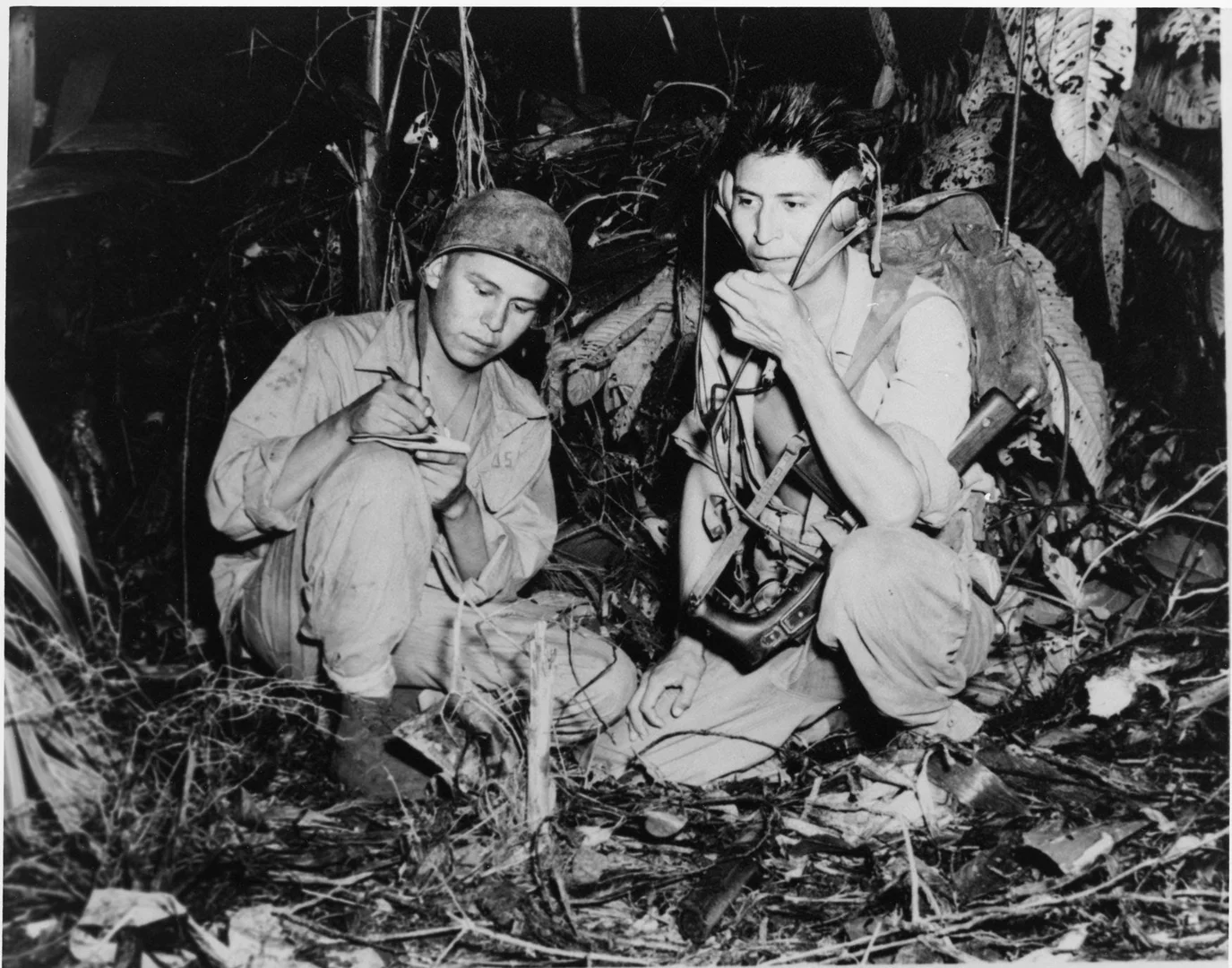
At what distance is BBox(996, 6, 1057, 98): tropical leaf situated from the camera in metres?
2.42

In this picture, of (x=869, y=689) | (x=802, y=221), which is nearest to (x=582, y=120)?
(x=802, y=221)

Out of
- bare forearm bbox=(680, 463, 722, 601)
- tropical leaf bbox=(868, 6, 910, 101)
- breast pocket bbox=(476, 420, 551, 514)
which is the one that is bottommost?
bare forearm bbox=(680, 463, 722, 601)

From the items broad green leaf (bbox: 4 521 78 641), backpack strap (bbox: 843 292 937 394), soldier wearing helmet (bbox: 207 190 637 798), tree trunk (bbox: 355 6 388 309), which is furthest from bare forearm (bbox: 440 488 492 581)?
tree trunk (bbox: 355 6 388 309)

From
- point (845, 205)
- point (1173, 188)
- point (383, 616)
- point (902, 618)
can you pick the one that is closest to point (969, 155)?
point (1173, 188)

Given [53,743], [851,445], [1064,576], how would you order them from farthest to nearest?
[1064,576], [851,445], [53,743]

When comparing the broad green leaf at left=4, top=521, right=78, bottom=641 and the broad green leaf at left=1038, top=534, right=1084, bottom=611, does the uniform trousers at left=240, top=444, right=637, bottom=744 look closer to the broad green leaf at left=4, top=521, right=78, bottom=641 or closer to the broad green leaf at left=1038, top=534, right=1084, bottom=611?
the broad green leaf at left=4, top=521, right=78, bottom=641

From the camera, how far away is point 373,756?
223 cm

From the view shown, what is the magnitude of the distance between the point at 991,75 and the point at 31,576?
2.86m

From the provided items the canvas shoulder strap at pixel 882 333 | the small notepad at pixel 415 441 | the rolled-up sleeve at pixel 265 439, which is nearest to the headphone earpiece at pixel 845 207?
the canvas shoulder strap at pixel 882 333

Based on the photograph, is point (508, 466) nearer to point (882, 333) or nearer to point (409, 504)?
point (409, 504)

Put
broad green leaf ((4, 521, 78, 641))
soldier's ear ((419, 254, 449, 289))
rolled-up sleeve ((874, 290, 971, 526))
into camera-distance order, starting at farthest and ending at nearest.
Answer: soldier's ear ((419, 254, 449, 289)), rolled-up sleeve ((874, 290, 971, 526)), broad green leaf ((4, 521, 78, 641))

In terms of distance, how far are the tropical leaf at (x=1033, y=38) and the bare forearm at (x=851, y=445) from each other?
1.09 m

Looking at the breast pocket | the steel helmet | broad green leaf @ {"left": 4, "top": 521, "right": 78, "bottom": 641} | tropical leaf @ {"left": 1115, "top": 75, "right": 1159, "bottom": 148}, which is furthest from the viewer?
tropical leaf @ {"left": 1115, "top": 75, "right": 1159, "bottom": 148}

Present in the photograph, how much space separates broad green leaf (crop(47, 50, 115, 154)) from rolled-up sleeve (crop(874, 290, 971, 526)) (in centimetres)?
201
